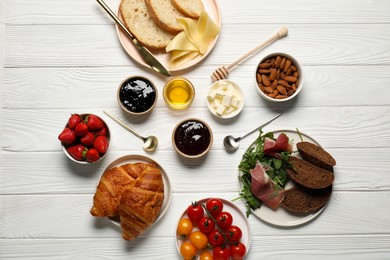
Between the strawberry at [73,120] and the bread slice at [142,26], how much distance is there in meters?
0.49

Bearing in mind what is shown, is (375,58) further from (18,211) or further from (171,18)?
(18,211)

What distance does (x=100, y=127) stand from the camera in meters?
1.96

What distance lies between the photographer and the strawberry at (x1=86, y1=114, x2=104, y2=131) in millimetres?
1935

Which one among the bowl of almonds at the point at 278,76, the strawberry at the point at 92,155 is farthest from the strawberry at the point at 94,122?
the bowl of almonds at the point at 278,76

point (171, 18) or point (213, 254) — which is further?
point (171, 18)

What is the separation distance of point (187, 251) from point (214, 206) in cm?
24

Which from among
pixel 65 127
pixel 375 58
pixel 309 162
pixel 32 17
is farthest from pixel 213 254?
pixel 32 17

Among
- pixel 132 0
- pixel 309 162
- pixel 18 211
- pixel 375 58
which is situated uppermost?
pixel 132 0

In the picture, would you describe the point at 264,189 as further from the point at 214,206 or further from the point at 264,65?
the point at 264,65

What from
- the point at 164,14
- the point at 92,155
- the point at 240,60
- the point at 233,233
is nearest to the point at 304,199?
the point at 233,233

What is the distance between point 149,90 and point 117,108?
0.68ft

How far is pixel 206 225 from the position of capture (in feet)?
6.31

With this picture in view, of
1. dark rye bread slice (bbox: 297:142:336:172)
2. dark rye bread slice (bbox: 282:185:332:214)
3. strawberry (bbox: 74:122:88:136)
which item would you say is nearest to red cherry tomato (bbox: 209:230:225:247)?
dark rye bread slice (bbox: 282:185:332:214)

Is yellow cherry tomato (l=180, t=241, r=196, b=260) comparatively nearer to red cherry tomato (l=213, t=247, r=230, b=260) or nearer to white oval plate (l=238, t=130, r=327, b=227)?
red cherry tomato (l=213, t=247, r=230, b=260)
